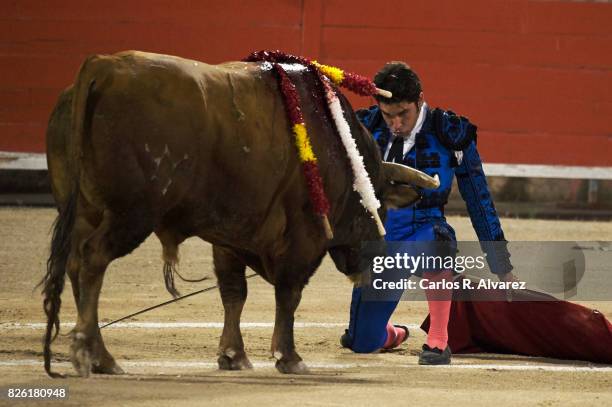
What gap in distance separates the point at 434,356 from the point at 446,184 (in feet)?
1.97

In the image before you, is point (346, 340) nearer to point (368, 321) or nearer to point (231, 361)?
point (368, 321)

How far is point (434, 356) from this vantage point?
4.85 metres

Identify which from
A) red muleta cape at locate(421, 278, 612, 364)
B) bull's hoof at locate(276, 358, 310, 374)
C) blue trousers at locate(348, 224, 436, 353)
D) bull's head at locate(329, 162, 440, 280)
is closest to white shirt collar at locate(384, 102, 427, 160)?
bull's head at locate(329, 162, 440, 280)

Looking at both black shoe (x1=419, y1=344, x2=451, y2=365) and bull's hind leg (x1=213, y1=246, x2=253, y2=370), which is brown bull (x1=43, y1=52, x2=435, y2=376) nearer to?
bull's hind leg (x1=213, y1=246, x2=253, y2=370)

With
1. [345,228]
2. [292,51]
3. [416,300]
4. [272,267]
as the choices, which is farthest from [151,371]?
[292,51]

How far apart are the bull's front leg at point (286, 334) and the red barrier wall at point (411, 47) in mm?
5411

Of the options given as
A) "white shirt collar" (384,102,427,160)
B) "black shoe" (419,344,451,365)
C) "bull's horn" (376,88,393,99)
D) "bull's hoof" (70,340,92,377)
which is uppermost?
"bull's horn" (376,88,393,99)

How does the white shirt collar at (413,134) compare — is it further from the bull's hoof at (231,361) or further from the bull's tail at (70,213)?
A: the bull's tail at (70,213)

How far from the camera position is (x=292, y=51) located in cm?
1002

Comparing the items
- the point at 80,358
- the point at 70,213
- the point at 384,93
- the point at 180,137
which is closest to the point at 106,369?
the point at 80,358

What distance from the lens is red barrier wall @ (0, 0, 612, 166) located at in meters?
9.85

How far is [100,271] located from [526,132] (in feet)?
21.6

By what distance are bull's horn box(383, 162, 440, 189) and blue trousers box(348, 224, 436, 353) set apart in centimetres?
23

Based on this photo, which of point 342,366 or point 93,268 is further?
point 342,366
